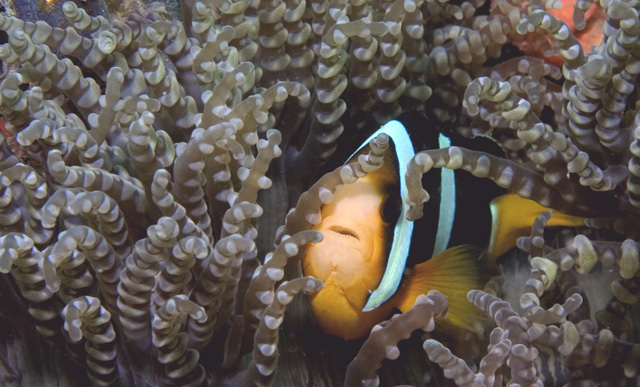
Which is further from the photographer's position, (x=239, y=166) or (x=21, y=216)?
(x=239, y=166)

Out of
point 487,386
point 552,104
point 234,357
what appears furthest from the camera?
point 552,104

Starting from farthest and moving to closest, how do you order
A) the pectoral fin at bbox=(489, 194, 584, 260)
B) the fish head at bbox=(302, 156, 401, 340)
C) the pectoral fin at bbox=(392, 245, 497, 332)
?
the pectoral fin at bbox=(489, 194, 584, 260)
the pectoral fin at bbox=(392, 245, 497, 332)
the fish head at bbox=(302, 156, 401, 340)

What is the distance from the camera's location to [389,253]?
99cm

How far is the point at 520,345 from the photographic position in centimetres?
76

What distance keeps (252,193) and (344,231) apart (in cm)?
19

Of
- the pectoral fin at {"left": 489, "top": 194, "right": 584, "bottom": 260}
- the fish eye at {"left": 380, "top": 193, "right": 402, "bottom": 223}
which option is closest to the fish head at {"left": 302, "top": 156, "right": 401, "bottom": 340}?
the fish eye at {"left": 380, "top": 193, "right": 402, "bottom": 223}

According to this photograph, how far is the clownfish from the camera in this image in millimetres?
938

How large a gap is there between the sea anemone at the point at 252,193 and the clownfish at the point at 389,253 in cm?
5

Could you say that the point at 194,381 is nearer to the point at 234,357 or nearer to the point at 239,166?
the point at 234,357

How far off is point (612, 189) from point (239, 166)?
0.61 meters

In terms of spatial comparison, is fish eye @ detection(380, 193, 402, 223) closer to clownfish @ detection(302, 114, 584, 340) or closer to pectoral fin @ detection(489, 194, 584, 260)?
clownfish @ detection(302, 114, 584, 340)

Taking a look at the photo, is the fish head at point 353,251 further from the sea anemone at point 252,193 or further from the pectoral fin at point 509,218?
the pectoral fin at point 509,218

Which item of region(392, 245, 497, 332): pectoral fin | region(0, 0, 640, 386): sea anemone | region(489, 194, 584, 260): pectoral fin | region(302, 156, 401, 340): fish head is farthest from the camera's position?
region(489, 194, 584, 260): pectoral fin

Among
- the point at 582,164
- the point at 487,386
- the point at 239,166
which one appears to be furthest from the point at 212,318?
the point at 582,164
